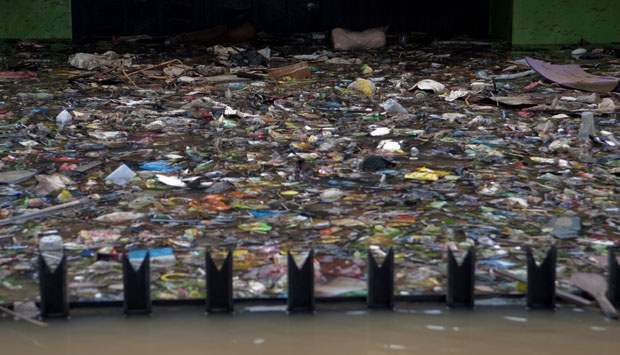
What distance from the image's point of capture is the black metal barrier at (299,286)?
282cm

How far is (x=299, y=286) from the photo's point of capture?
2865 mm

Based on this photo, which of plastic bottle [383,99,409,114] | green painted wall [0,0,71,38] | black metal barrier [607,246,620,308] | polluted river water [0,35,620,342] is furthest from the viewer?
green painted wall [0,0,71,38]

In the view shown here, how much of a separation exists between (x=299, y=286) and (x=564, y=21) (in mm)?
8704

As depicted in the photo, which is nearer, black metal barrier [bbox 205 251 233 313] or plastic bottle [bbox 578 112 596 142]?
black metal barrier [bbox 205 251 233 313]

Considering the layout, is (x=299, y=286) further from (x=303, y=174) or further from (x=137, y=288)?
(x=303, y=174)

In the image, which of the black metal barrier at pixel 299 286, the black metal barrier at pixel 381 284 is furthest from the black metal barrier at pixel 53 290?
the black metal barrier at pixel 381 284

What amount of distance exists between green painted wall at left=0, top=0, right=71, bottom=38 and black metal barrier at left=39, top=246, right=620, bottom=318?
362 inches

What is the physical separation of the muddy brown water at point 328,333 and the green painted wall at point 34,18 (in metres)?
9.28

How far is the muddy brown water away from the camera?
2619 millimetres

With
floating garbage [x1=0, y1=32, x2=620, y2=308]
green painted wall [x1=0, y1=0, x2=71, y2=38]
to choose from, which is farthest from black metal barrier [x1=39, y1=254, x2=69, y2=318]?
green painted wall [x1=0, y1=0, x2=71, y2=38]

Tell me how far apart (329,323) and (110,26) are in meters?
9.75

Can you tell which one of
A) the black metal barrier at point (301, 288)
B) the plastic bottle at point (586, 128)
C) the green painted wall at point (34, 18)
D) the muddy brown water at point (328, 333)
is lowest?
the muddy brown water at point (328, 333)

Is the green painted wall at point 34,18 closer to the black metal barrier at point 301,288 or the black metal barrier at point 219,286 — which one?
the black metal barrier at point 219,286

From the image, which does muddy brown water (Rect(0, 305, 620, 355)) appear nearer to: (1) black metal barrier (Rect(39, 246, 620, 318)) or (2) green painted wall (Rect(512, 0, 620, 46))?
(1) black metal barrier (Rect(39, 246, 620, 318))
